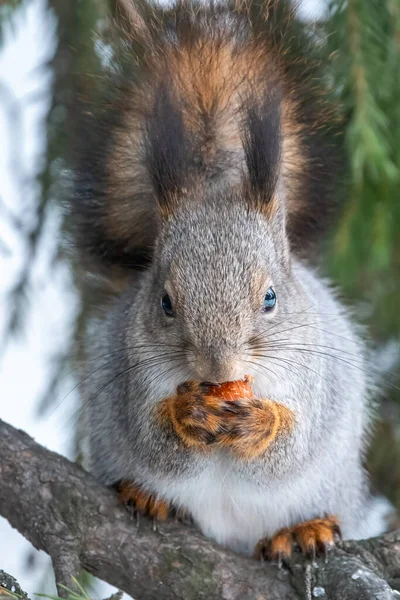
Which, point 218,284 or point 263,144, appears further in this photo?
→ point 263,144

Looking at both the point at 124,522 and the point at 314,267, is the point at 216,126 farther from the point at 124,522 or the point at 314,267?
the point at 124,522

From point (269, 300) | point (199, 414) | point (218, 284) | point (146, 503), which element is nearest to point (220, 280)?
point (218, 284)

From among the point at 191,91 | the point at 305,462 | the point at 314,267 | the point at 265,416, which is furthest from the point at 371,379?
the point at 191,91

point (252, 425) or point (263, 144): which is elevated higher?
point (263, 144)

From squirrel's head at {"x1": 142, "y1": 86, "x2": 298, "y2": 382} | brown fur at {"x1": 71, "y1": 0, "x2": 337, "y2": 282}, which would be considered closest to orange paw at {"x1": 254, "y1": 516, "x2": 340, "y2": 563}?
squirrel's head at {"x1": 142, "y1": 86, "x2": 298, "y2": 382}

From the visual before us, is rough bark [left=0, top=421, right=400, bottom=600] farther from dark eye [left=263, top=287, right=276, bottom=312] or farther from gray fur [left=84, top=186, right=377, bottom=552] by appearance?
dark eye [left=263, top=287, right=276, bottom=312]

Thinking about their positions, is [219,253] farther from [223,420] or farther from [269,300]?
[223,420]

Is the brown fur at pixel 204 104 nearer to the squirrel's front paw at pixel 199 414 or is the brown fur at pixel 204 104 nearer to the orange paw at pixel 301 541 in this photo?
the squirrel's front paw at pixel 199 414
